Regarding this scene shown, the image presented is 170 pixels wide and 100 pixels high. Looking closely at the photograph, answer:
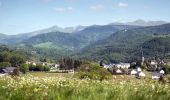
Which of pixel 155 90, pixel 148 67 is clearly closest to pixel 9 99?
pixel 155 90

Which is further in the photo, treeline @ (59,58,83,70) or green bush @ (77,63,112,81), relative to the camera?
treeline @ (59,58,83,70)

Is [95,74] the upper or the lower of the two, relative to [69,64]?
upper

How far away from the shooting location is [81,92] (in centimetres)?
570

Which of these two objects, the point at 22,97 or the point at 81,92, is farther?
the point at 81,92

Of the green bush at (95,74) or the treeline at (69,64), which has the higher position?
the green bush at (95,74)

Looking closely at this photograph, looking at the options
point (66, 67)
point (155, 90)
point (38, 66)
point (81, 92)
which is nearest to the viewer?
point (81, 92)

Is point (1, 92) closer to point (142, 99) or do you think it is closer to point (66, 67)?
point (142, 99)

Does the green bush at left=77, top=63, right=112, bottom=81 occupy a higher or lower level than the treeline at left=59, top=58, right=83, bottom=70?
higher

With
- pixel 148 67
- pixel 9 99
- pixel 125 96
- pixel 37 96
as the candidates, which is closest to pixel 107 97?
pixel 125 96

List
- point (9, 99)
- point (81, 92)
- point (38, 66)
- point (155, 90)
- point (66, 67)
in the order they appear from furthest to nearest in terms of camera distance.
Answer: point (66, 67) → point (38, 66) → point (155, 90) → point (81, 92) → point (9, 99)

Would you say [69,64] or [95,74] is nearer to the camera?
[95,74]

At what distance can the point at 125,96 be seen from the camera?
5297 mm

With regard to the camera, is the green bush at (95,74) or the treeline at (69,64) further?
the treeline at (69,64)

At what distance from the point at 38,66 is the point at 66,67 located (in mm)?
18109
